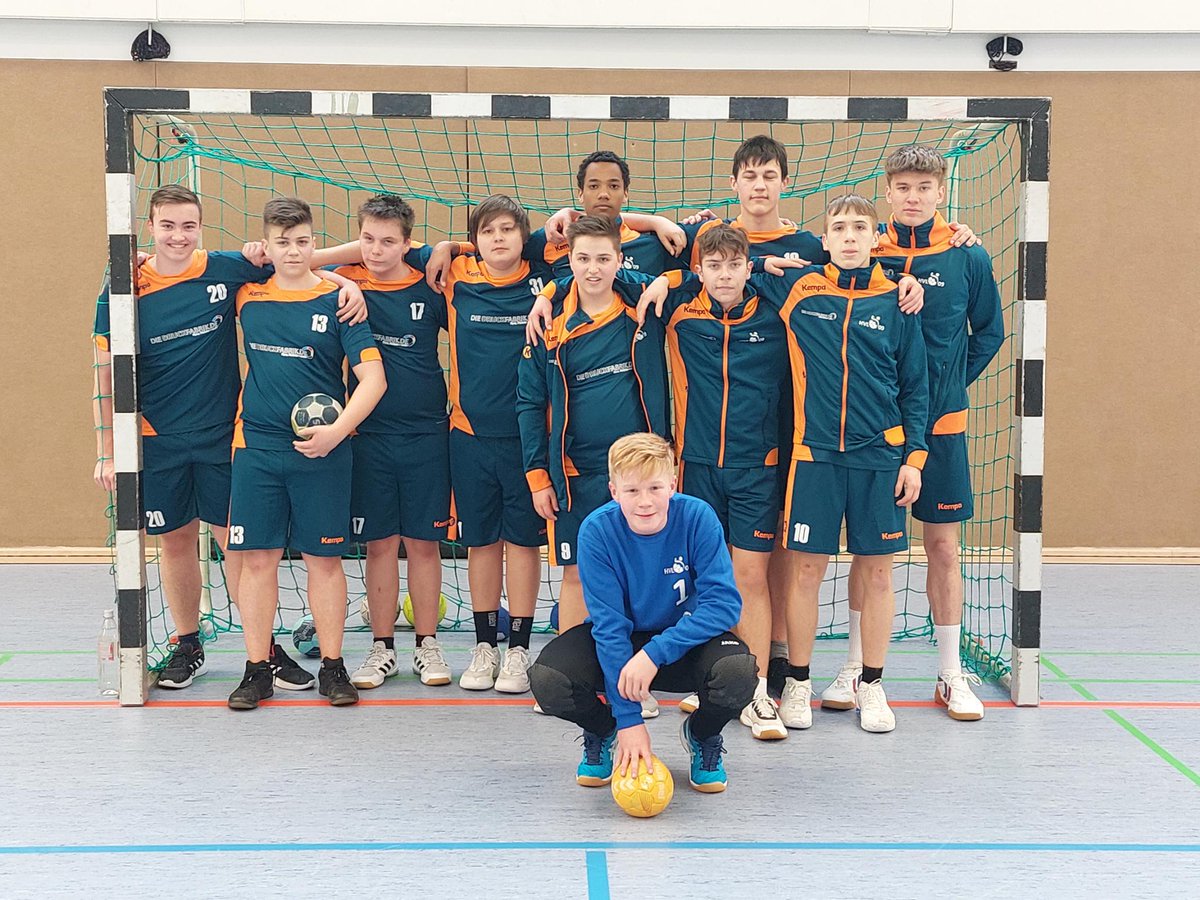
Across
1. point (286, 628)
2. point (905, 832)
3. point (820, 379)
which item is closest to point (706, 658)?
point (905, 832)

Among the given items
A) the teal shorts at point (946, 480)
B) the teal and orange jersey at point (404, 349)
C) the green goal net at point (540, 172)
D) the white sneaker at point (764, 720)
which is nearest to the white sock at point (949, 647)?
the teal shorts at point (946, 480)

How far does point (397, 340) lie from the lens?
4.43m

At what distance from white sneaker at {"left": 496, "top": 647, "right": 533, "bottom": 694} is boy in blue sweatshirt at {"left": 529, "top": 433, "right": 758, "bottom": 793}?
40.2 inches

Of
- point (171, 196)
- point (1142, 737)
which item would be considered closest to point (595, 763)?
point (1142, 737)

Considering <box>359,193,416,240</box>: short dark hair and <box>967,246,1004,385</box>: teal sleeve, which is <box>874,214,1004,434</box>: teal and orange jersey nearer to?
<box>967,246,1004,385</box>: teal sleeve

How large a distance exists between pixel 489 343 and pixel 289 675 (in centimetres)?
147

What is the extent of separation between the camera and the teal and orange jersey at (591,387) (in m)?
4.05

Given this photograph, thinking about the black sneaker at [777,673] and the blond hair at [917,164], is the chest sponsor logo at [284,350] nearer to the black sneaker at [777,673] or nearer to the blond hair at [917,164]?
Answer: the black sneaker at [777,673]

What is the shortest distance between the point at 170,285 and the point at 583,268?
1568 mm

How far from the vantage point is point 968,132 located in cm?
508

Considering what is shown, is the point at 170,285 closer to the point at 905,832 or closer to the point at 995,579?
the point at 905,832

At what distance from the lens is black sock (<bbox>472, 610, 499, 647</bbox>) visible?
4.56 m

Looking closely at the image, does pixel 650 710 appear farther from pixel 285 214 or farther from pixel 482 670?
pixel 285 214

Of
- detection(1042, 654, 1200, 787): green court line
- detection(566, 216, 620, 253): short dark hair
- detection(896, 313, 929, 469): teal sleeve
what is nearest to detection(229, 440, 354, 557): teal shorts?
detection(566, 216, 620, 253): short dark hair
